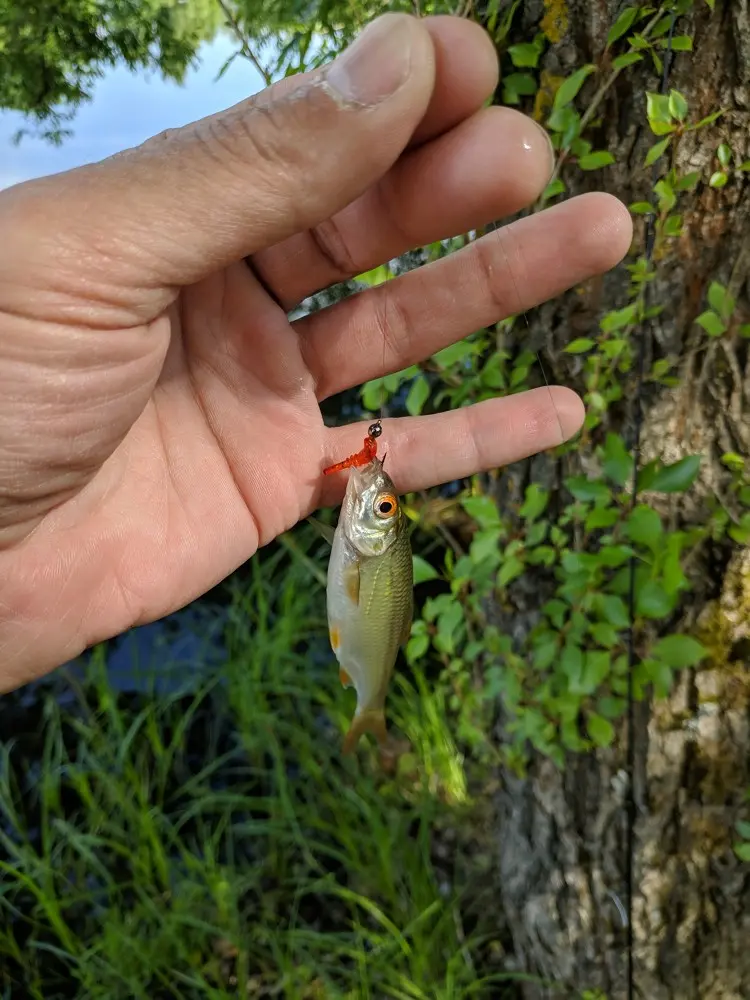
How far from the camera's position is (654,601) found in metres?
1.59

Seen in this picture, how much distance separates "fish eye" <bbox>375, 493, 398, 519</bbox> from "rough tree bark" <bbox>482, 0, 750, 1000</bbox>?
0.73 m

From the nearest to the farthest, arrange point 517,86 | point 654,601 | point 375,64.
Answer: point 375,64, point 654,601, point 517,86

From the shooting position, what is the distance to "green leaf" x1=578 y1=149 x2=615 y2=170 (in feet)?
5.10

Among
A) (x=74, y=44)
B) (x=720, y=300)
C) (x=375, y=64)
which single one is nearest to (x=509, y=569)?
(x=720, y=300)

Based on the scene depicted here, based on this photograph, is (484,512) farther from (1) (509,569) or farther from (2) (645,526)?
(2) (645,526)

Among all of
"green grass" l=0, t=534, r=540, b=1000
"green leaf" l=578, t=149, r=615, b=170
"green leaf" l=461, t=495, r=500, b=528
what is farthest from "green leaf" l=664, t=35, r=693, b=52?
"green grass" l=0, t=534, r=540, b=1000

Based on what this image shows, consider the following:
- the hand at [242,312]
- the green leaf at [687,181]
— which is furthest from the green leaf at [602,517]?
the green leaf at [687,181]

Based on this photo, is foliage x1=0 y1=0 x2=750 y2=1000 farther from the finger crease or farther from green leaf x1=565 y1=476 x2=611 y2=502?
the finger crease

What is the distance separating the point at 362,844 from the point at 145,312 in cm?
214

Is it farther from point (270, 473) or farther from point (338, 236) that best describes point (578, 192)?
point (270, 473)

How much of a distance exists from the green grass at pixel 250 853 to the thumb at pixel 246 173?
2042 mm

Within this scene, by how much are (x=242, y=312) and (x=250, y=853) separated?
2.23 m

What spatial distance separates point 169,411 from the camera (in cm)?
146

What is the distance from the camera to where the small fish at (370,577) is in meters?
1.37
